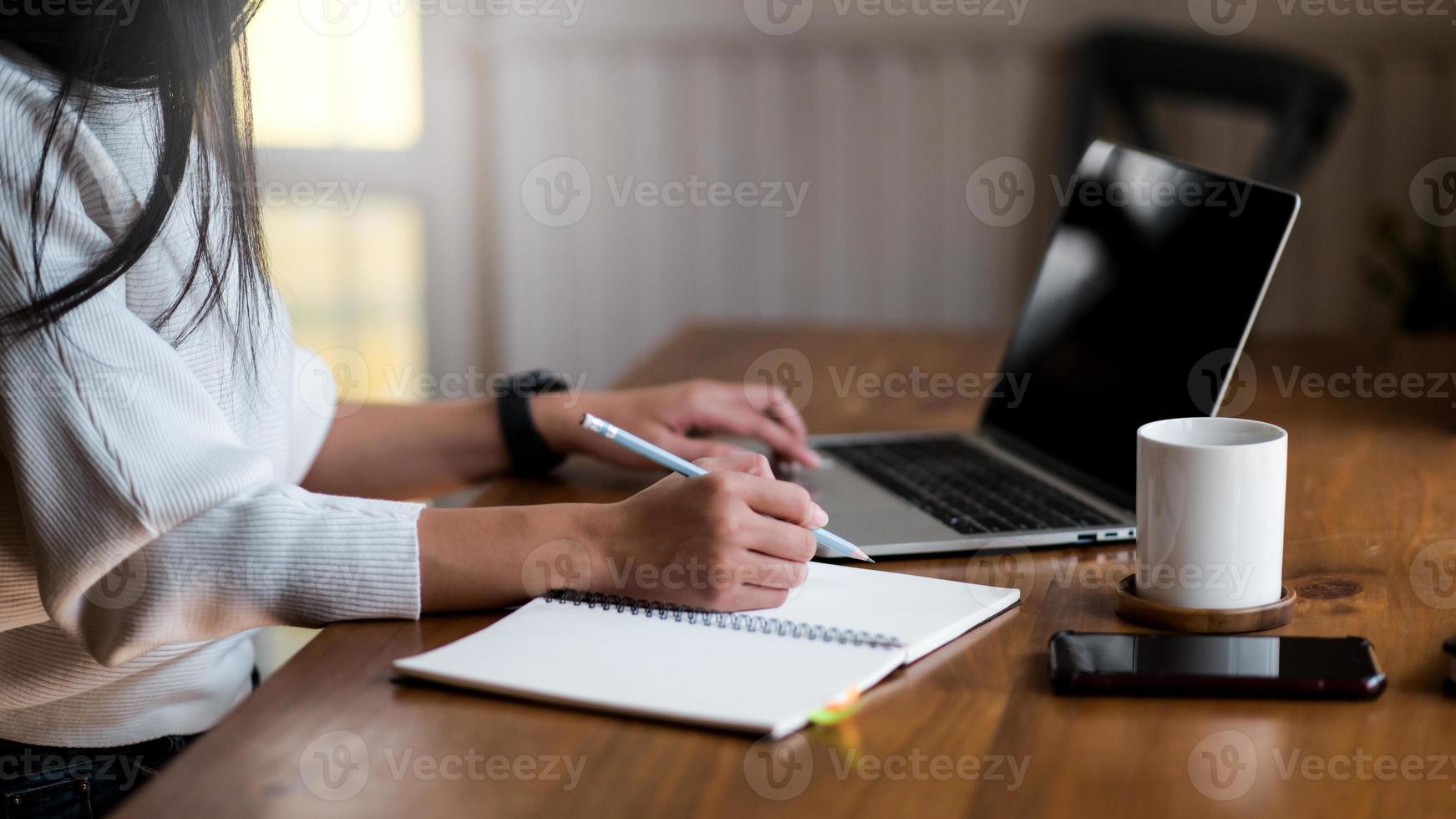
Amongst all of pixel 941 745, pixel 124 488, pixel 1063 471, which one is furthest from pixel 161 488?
pixel 1063 471

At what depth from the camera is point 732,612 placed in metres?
0.71

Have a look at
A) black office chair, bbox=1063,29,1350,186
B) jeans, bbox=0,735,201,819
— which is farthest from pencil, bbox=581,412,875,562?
black office chair, bbox=1063,29,1350,186

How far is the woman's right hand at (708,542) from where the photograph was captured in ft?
2.33

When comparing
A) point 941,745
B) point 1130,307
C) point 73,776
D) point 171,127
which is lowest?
point 73,776

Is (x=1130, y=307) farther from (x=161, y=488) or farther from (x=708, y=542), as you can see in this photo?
(x=161, y=488)

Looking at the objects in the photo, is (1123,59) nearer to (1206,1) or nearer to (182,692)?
(1206,1)

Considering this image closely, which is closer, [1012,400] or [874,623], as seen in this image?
[874,623]

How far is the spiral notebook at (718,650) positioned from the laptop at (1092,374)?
12cm

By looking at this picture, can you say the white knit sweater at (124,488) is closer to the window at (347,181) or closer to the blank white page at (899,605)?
the blank white page at (899,605)

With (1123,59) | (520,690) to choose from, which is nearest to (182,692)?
(520,690)

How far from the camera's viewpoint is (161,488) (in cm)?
66

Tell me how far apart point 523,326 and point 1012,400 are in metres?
1.68

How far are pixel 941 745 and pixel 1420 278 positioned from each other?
1.93 m

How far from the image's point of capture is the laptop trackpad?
846 millimetres
